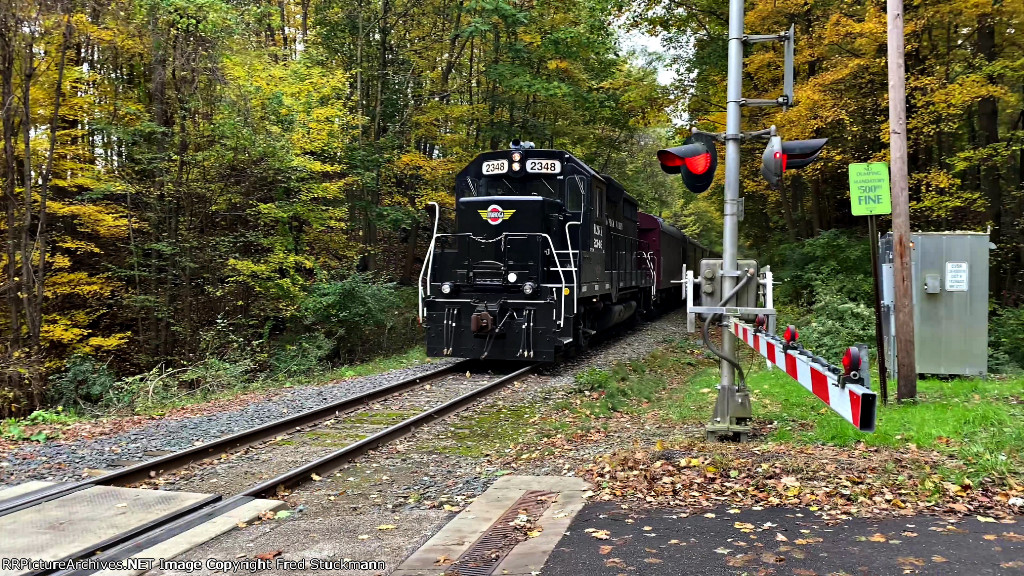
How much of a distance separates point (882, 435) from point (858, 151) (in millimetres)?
12962

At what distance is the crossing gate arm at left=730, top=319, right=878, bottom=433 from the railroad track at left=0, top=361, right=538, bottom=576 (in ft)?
12.9

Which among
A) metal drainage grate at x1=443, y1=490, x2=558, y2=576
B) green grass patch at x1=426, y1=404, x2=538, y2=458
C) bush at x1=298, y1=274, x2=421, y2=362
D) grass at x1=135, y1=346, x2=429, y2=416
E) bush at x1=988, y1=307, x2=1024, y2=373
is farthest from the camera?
bush at x1=298, y1=274, x2=421, y2=362

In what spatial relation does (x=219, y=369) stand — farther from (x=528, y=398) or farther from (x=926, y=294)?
(x=926, y=294)

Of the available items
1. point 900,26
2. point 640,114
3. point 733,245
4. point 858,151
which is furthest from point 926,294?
point 640,114

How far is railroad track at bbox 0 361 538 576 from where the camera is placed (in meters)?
4.28

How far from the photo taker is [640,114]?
19312mm

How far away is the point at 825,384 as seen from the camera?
369cm

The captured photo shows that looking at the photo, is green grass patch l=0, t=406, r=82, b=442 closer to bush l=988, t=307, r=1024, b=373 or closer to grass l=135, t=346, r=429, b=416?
grass l=135, t=346, r=429, b=416

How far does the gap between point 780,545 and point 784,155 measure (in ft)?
11.7

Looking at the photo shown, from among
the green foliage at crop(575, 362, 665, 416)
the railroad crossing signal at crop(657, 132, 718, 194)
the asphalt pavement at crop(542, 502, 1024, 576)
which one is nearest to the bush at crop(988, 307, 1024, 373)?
the green foliage at crop(575, 362, 665, 416)

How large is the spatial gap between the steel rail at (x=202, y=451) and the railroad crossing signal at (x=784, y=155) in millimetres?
5792

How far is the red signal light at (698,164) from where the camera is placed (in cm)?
604

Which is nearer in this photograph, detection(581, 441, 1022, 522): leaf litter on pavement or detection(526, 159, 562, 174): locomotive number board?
detection(581, 441, 1022, 522): leaf litter on pavement

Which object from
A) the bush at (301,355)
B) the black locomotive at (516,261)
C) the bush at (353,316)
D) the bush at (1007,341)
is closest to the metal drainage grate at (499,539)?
the black locomotive at (516,261)
